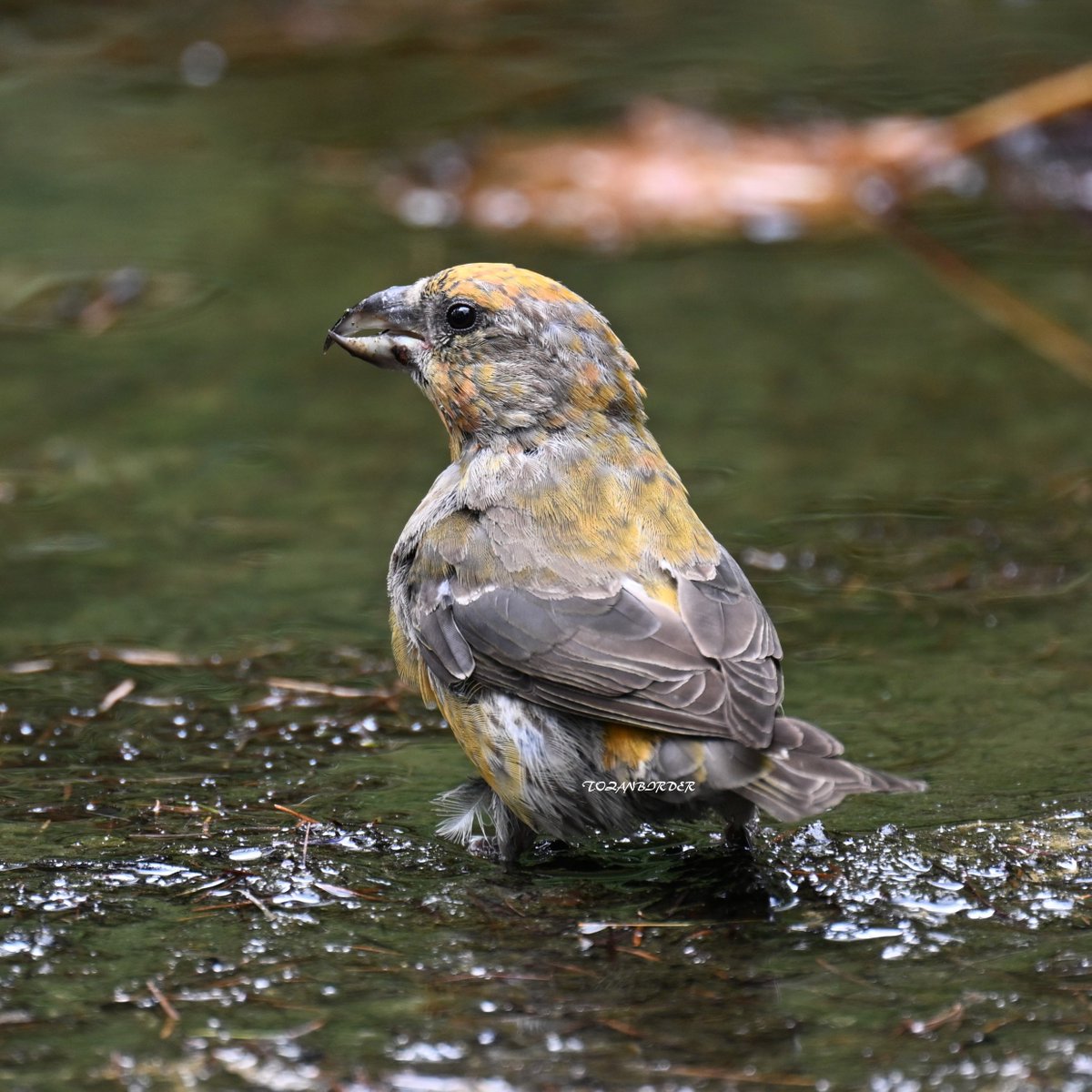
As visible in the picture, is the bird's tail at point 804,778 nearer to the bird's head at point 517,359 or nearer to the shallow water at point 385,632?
the shallow water at point 385,632

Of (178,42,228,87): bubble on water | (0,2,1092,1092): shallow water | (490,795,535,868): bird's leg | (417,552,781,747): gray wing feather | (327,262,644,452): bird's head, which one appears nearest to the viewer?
(0,2,1092,1092): shallow water

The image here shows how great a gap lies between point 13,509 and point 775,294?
4.25 m

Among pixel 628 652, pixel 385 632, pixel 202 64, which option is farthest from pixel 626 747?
pixel 202 64

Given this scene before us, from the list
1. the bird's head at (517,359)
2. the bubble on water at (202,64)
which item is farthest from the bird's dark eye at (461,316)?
the bubble on water at (202,64)

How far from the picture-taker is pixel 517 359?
15.7 ft

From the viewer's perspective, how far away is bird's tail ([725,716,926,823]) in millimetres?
3619

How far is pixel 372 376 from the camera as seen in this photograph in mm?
8219

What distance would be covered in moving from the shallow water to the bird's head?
102 centimetres

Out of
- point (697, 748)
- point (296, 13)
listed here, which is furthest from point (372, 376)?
point (296, 13)

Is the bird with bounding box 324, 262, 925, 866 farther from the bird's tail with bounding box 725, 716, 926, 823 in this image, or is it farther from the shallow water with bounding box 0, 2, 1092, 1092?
the shallow water with bounding box 0, 2, 1092, 1092

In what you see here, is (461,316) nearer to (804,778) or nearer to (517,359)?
(517,359)

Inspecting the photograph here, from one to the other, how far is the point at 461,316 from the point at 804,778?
73.0 inches

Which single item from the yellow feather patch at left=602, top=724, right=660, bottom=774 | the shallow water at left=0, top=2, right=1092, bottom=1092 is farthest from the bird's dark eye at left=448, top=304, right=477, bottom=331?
the yellow feather patch at left=602, top=724, right=660, bottom=774

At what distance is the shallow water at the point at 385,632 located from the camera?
10.6 feet
